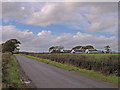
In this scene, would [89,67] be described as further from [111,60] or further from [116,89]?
[116,89]

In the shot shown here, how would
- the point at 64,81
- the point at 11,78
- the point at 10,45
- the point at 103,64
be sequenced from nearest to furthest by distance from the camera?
the point at 64,81
the point at 11,78
the point at 103,64
the point at 10,45

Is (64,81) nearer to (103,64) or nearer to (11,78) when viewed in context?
(11,78)

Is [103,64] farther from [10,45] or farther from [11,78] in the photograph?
[10,45]

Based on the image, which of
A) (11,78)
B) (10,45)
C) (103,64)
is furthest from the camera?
(10,45)

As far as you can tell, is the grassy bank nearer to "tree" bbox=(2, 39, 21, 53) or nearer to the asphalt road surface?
the asphalt road surface

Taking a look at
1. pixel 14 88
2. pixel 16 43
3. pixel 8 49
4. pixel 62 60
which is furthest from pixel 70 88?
pixel 16 43

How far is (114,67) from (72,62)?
1152 cm

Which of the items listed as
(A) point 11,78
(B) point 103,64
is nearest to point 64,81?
(A) point 11,78

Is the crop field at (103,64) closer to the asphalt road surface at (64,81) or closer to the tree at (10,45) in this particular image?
the asphalt road surface at (64,81)

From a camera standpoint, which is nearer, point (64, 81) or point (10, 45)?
point (64, 81)

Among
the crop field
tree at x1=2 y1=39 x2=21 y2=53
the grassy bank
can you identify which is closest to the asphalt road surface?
the grassy bank

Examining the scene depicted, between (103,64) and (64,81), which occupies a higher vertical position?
(103,64)

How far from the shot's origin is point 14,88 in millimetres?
8805

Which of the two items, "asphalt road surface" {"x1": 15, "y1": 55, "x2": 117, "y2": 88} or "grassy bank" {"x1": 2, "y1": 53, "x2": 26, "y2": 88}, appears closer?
"grassy bank" {"x1": 2, "y1": 53, "x2": 26, "y2": 88}
